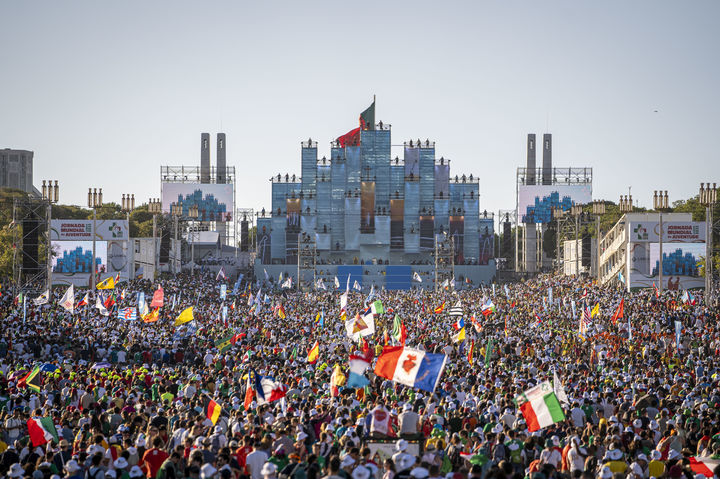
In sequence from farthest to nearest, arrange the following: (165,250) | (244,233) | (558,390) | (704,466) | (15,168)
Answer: (15,168)
(244,233)
(165,250)
(558,390)
(704,466)

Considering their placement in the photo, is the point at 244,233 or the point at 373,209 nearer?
the point at 373,209

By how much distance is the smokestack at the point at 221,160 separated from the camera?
106625mm

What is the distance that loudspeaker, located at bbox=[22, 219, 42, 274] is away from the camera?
2063 inches

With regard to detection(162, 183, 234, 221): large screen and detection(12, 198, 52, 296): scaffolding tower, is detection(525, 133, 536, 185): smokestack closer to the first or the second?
detection(162, 183, 234, 221): large screen

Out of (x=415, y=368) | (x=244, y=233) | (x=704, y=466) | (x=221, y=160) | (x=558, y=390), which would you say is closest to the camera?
(x=704, y=466)

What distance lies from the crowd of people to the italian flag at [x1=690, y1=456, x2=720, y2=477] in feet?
→ 0.06

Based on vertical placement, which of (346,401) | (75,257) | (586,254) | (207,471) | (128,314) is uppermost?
(586,254)

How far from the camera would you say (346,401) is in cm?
1677

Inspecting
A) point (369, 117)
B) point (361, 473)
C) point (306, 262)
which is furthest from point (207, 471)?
point (369, 117)

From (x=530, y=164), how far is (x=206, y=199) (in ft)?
117

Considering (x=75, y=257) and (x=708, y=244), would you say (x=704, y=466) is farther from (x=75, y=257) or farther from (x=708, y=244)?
(x=75, y=257)

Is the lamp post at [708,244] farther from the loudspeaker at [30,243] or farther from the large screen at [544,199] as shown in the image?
the large screen at [544,199]

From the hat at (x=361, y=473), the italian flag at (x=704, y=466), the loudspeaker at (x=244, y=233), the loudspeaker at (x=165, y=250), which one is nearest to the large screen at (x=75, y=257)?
the loudspeaker at (x=165, y=250)

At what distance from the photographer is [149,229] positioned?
90688mm
